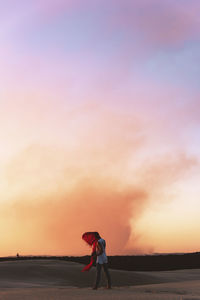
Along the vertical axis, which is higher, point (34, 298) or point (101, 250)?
point (101, 250)

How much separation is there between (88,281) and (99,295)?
35.9 feet

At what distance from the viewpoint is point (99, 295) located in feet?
46.3

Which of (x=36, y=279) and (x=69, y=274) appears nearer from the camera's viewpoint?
(x=36, y=279)

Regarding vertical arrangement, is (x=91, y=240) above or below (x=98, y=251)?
above

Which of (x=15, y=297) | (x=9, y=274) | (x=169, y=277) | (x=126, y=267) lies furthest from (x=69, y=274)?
(x=126, y=267)

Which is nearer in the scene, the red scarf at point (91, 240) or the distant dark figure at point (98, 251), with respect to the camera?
the distant dark figure at point (98, 251)

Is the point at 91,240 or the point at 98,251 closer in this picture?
the point at 98,251

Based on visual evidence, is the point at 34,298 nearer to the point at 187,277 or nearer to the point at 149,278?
the point at 149,278

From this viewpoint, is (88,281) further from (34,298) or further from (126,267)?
(126,267)

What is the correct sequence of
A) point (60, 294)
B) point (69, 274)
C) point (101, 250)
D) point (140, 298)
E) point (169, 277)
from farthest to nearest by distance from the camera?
point (169, 277) < point (69, 274) < point (101, 250) < point (60, 294) < point (140, 298)

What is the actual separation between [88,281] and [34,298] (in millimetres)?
11732

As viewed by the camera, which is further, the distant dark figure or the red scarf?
the red scarf

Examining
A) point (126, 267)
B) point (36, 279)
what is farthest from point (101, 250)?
point (126, 267)

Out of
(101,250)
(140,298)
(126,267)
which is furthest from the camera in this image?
(126,267)
